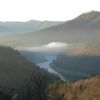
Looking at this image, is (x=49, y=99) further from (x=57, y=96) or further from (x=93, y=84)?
(x=93, y=84)

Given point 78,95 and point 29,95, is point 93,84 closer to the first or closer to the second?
point 78,95

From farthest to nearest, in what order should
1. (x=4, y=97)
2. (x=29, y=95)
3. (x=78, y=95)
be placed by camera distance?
(x=29, y=95), (x=78, y=95), (x=4, y=97)

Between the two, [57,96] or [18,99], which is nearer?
[57,96]

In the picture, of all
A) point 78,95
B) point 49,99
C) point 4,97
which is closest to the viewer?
point 4,97

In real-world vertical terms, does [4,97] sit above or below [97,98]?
above

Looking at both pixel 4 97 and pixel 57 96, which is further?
pixel 57 96

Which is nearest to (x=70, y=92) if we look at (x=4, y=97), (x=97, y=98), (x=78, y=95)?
(x=78, y=95)

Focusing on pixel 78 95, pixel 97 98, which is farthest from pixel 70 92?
pixel 97 98

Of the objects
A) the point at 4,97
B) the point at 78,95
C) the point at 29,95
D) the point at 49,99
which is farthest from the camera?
the point at 29,95

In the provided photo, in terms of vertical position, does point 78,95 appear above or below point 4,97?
below
